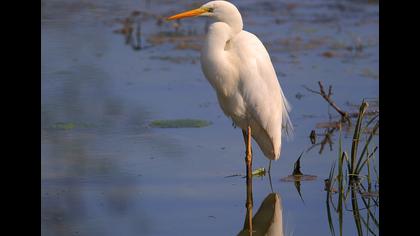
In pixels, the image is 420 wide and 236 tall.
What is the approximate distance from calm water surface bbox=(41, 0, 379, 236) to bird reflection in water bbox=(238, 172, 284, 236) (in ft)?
0.10

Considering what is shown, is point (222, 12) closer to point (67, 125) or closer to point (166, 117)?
point (166, 117)

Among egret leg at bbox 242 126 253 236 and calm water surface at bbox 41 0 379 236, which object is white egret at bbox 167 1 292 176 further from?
calm water surface at bbox 41 0 379 236

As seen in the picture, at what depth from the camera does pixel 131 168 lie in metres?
5.98

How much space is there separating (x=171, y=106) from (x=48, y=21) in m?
4.04

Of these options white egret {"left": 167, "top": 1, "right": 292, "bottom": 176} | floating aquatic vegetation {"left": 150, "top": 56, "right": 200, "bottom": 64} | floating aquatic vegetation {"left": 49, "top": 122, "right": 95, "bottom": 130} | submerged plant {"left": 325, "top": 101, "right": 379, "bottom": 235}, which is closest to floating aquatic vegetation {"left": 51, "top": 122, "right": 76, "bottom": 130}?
floating aquatic vegetation {"left": 49, "top": 122, "right": 95, "bottom": 130}

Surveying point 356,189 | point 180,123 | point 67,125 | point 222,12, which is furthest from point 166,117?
point 356,189

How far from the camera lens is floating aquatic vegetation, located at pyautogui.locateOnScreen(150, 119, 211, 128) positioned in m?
6.94

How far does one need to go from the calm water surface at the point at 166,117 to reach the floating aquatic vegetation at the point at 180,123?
0.25ft

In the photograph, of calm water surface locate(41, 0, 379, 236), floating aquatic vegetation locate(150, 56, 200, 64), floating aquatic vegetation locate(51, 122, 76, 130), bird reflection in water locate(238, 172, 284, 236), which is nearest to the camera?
bird reflection in water locate(238, 172, 284, 236)

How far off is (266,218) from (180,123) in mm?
1922

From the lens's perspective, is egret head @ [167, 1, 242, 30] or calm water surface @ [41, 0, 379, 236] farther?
egret head @ [167, 1, 242, 30]

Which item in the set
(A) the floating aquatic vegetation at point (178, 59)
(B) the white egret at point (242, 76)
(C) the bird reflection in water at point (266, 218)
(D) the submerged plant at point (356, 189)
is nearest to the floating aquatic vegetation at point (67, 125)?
(B) the white egret at point (242, 76)

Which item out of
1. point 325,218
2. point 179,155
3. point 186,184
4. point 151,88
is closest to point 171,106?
point 151,88
